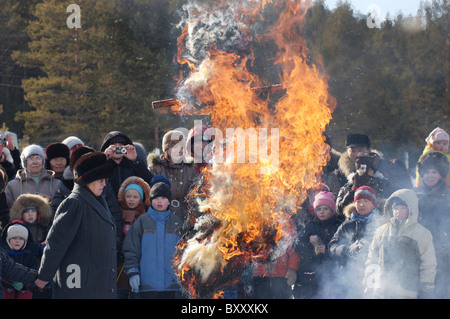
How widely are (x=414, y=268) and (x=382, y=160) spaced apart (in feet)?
7.80

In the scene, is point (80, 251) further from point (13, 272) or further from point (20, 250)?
point (20, 250)

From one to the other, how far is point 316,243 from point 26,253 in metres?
3.00

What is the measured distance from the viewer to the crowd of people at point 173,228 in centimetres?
552

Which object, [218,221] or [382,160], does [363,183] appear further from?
[218,221]

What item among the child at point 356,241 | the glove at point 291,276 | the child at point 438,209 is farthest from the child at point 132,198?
the child at point 438,209

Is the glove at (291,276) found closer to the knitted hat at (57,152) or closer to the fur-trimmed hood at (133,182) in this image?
the fur-trimmed hood at (133,182)

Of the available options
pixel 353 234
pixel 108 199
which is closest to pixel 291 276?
pixel 353 234

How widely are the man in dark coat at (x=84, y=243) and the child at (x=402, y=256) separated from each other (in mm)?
2458

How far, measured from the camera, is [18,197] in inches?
278

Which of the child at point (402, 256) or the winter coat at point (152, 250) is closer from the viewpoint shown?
the child at point (402, 256)

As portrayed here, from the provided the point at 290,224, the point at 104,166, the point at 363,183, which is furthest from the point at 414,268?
the point at 104,166

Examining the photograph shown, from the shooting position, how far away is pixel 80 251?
17.8 ft

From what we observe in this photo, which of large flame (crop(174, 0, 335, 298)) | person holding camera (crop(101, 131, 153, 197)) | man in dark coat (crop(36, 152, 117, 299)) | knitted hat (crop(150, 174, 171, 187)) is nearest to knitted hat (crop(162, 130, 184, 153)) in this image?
person holding camera (crop(101, 131, 153, 197))

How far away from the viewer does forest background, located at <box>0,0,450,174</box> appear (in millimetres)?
26938
